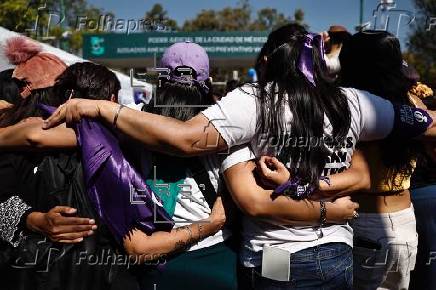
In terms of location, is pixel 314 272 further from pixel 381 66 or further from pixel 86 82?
pixel 86 82

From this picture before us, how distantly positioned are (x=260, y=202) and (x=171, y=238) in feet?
1.10

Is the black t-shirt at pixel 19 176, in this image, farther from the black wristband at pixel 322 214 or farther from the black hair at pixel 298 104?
the black wristband at pixel 322 214

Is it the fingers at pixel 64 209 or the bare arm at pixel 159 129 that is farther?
the fingers at pixel 64 209

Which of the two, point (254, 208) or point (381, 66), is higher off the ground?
point (381, 66)

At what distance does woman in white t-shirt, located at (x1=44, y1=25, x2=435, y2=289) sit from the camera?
1.61 m

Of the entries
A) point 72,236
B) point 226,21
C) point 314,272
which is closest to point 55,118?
point 72,236

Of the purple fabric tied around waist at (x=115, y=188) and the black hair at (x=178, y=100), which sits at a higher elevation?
the black hair at (x=178, y=100)

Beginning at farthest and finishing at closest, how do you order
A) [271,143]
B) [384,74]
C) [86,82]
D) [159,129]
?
1. [384,74]
2. [86,82]
3. [271,143]
4. [159,129]

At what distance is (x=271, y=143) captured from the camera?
5.53 ft

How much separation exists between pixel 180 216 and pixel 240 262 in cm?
27

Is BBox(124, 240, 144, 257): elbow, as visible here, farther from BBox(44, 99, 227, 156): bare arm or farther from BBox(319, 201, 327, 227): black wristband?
BBox(319, 201, 327, 227): black wristband

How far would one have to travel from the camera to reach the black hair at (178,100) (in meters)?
1.82

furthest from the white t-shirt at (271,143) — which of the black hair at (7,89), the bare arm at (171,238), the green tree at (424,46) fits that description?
the green tree at (424,46)

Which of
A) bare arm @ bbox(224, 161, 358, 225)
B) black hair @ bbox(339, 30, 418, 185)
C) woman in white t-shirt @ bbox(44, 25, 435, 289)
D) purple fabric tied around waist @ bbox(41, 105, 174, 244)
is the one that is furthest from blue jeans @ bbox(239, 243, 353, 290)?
black hair @ bbox(339, 30, 418, 185)
